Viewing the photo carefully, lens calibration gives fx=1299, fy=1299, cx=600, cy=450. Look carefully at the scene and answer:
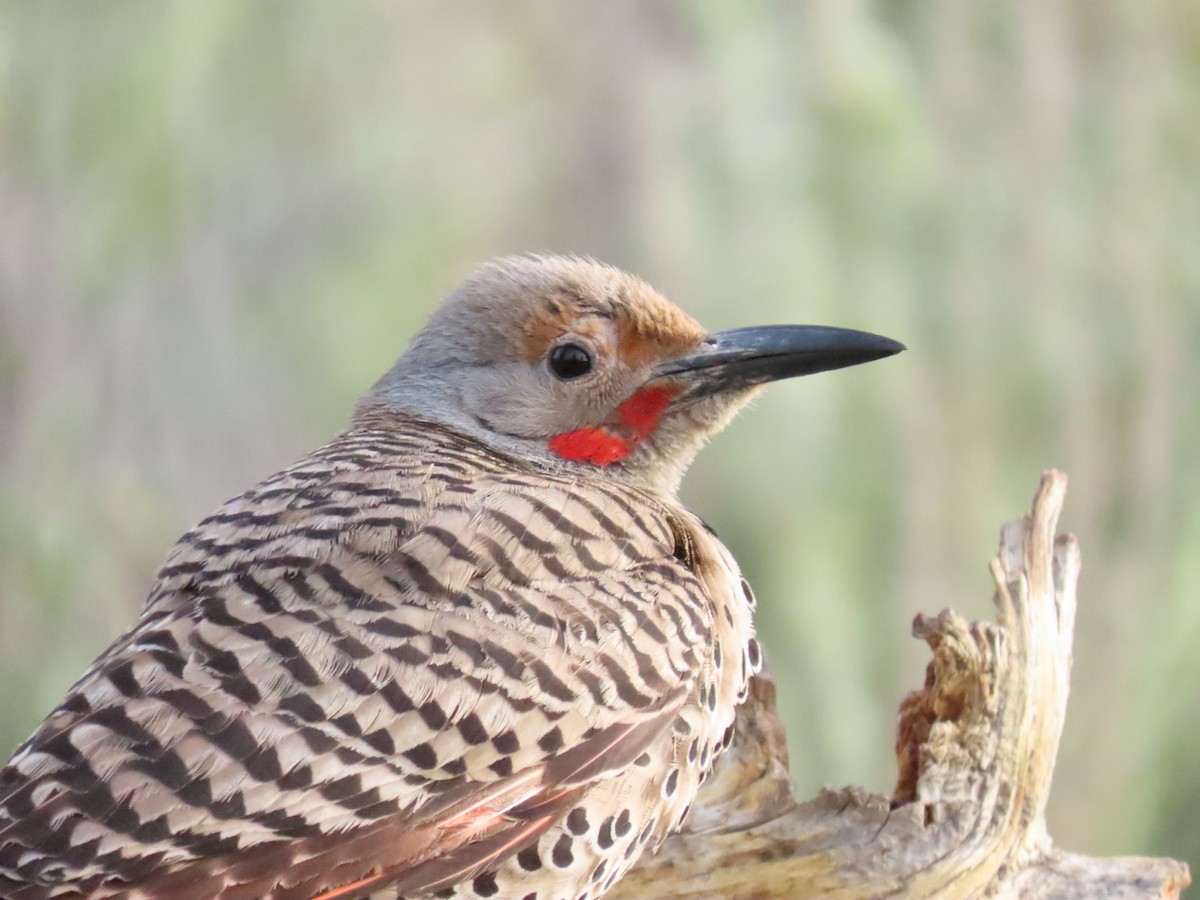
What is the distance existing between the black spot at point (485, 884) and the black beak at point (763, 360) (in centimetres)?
95

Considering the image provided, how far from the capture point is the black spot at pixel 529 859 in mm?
1851

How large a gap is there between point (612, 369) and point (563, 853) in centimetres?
89

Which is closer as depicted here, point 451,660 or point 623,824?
point 451,660

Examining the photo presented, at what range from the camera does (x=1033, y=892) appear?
7.52 feet

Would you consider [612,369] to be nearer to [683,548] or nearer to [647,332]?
[647,332]

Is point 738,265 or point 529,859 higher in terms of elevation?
point 738,265

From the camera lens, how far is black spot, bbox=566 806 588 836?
73.7 inches

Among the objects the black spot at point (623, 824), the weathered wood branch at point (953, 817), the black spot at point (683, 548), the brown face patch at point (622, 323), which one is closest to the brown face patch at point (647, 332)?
the brown face patch at point (622, 323)

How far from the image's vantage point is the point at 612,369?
93.4 inches

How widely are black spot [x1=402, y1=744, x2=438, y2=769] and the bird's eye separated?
864 mm

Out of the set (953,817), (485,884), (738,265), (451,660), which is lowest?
(953,817)

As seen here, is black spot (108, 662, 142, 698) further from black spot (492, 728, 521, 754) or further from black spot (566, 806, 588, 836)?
black spot (566, 806, 588, 836)

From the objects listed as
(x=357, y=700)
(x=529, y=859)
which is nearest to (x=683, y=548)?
(x=529, y=859)

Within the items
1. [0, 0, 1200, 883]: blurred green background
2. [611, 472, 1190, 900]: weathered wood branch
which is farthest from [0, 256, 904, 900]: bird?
[0, 0, 1200, 883]: blurred green background
